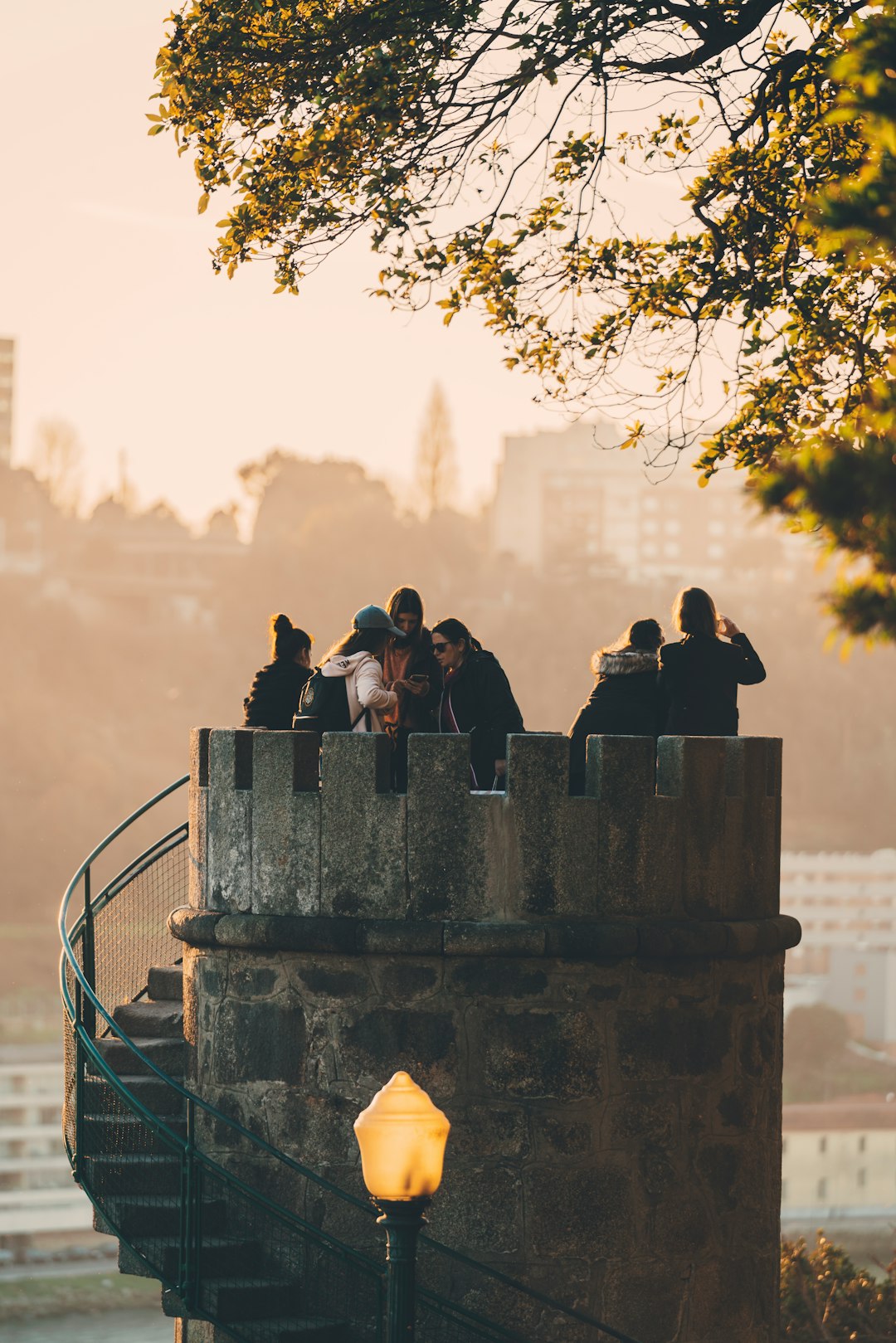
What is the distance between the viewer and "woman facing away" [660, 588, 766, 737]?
320 inches

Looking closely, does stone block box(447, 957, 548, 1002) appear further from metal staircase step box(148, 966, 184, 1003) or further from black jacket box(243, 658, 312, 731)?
metal staircase step box(148, 966, 184, 1003)

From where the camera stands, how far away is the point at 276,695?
880 centimetres

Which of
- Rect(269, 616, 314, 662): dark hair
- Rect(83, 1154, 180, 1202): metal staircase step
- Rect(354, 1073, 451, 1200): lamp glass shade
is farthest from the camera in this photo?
Rect(269, 616, 314, 662): dark hair

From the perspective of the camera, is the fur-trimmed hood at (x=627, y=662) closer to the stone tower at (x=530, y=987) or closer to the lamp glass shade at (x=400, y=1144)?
the stone tower at (x=530, y=987)

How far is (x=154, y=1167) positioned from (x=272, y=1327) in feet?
3.54

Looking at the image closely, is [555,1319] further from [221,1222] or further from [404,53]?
[404,53]

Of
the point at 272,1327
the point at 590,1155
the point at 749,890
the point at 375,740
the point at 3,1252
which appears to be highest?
the point at 375,740

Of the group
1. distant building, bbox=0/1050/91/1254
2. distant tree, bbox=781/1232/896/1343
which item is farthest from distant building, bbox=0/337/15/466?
distant tree, bbox=781/1232/896/1343

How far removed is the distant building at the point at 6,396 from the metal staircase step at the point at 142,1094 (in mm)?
100548

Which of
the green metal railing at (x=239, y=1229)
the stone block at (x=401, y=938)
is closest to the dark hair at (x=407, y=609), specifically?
the stone block at (x=401, y=938)

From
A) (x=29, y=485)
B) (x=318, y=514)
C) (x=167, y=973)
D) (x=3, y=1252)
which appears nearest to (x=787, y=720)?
(x=318, y=514)

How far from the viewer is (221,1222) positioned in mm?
8148

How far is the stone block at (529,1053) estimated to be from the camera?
7.62 meters

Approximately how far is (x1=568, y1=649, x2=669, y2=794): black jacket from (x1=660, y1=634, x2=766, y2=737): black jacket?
0.06 m
